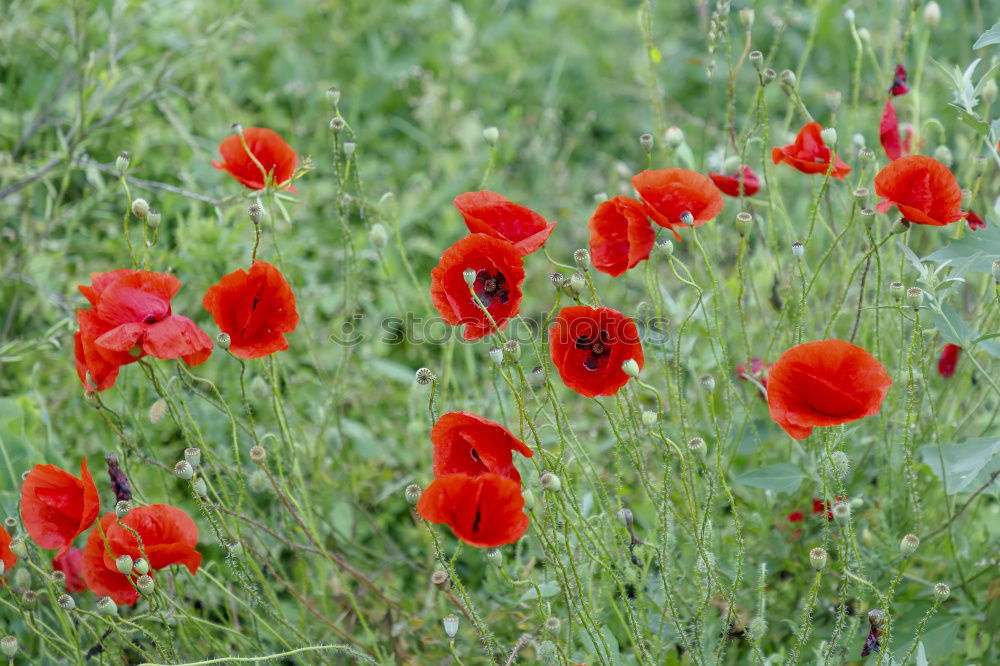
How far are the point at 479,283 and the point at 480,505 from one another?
1.07 ft

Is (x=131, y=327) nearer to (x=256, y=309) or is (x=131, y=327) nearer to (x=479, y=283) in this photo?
(x=256, y=309)

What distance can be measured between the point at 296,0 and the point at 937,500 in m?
2.54

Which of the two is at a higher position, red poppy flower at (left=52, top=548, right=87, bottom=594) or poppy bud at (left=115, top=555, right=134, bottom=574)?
poppy bud at (left=115, top=555, right=134, bottom=574)

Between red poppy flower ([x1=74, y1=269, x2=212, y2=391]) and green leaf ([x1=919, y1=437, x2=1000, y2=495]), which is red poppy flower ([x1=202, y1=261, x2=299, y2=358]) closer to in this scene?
red poppy flower ([x1=74, y1=269, x2=212, y2=391])

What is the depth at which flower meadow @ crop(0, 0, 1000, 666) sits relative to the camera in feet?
4.21

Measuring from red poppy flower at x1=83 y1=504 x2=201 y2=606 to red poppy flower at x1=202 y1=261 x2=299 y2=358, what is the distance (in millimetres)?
227

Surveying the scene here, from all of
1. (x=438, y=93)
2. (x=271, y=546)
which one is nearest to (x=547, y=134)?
(x=438, y=93)

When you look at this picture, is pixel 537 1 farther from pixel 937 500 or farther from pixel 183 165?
pixel 937 500

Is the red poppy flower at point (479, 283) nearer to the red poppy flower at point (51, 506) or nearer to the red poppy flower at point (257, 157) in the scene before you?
the red poppy flower at point (257, 157)

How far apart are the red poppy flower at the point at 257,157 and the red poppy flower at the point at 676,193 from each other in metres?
0.56

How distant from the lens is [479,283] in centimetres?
133

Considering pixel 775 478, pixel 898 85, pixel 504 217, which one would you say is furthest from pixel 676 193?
Result: pixel 898 85

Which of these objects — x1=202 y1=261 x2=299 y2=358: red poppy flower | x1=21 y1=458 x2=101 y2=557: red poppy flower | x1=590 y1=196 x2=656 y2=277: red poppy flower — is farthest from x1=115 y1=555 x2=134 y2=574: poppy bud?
x1=590 y1=196 x2=656 y2=277: red poppy flower

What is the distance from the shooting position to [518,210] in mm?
1318
